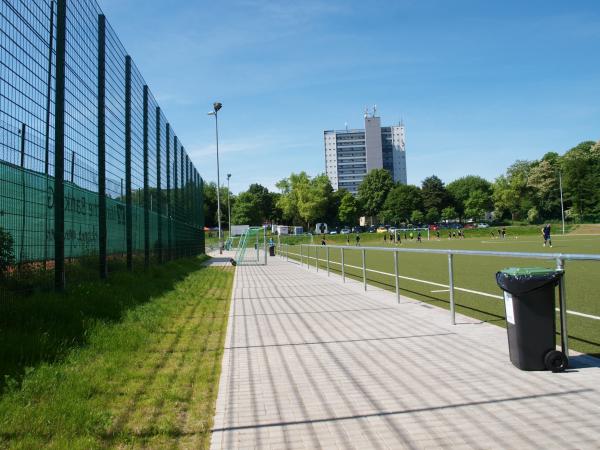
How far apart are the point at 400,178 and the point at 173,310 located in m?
181

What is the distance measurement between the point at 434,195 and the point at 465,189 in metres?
13.5

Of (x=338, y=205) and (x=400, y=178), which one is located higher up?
(x=400, y=178)

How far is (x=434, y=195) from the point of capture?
12169 centimetres

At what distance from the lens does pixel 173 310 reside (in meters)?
8.85

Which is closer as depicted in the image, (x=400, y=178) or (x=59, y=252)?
(x=59, y=252)

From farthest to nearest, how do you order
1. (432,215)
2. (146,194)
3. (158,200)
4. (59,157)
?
1. (432,215)
2. (158,200)
3. (146,194)
4. (59,157)

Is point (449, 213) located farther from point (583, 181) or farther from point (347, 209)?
point (583, 181)

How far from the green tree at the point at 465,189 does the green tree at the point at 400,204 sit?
12.6 metres

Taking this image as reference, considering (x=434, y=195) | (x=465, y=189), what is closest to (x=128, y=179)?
(x=434, y=195)

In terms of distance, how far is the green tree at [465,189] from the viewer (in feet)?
420

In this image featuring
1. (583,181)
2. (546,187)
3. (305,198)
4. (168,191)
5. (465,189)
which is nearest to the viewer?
(168,191)

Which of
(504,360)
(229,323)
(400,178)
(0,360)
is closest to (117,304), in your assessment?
(229,323)

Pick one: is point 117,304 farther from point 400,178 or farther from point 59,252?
point 400,178

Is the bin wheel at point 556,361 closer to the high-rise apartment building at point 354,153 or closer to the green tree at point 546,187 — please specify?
the green tree at point 546,187
